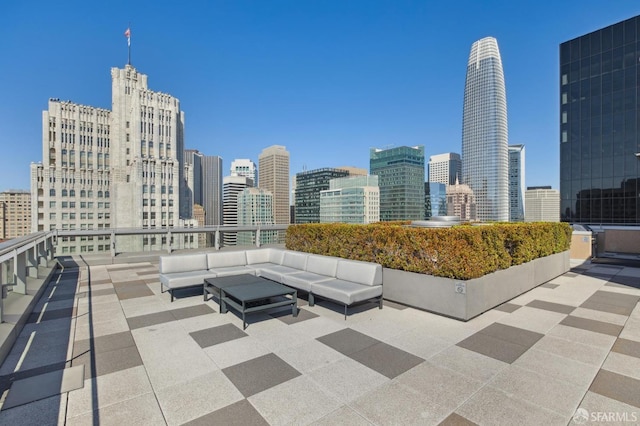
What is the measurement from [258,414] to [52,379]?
2.22 metres

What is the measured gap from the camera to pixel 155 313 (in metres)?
5.24

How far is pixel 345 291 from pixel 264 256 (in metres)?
3.34

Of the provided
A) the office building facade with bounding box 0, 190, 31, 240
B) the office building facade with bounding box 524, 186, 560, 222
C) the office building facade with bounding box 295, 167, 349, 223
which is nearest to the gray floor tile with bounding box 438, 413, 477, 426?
the office building facade with bounding box 524, 186, 560, 222

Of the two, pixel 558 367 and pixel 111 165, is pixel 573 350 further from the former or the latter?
pixel 111 165

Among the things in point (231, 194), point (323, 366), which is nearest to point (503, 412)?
point (323, 366)

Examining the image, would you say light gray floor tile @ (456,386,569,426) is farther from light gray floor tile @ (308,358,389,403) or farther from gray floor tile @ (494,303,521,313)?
gray floor tile @ (494,303,521,313)

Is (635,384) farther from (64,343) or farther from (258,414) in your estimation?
(64,343)

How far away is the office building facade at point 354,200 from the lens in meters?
107

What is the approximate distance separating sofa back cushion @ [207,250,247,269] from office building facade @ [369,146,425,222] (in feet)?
374

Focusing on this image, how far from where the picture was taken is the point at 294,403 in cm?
263

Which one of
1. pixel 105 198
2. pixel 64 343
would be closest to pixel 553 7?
pixel 64 343

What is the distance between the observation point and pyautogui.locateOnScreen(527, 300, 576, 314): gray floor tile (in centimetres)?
541

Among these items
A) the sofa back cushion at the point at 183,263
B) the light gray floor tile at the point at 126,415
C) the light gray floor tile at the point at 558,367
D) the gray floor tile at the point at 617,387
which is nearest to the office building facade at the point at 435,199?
the sofa back cushion at the point at 183,263

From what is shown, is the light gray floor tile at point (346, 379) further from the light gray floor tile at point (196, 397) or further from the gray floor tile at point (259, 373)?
the light gray floor tile at point (196, 397)
